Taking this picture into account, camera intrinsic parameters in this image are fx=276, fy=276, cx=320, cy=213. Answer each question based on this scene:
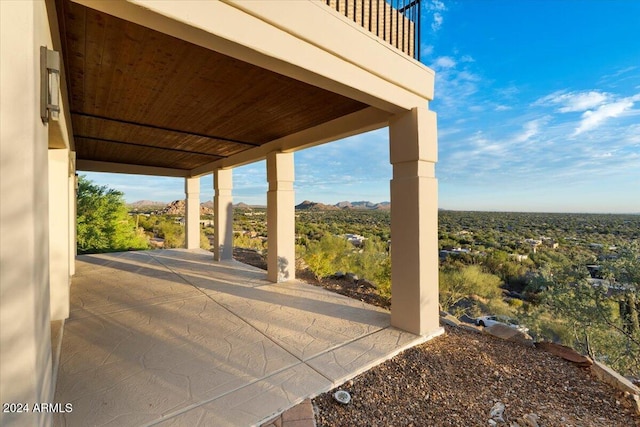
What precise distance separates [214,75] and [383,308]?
173 inches

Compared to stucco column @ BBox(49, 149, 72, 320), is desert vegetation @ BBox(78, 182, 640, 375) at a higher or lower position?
lower

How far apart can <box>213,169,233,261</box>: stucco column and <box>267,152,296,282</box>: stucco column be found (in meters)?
3.07

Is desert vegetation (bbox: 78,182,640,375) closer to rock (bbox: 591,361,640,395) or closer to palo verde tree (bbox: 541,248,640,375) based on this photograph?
palo verde tree (bbox: 541,248,640,375)

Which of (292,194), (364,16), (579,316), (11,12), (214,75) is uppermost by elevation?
(364,16)

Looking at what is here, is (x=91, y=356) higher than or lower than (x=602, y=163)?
lower

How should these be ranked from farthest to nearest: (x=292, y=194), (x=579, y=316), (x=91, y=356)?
(x=292, y=194)
(x=579, y=316)
(x=91, y=356)

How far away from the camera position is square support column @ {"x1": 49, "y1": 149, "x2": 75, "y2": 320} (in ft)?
13.3

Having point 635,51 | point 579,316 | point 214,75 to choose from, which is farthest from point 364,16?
point 635,51

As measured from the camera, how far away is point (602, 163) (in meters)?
20.3

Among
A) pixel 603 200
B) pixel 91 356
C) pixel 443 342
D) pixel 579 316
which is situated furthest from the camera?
pixel 603 200

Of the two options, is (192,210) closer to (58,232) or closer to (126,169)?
(126,169)

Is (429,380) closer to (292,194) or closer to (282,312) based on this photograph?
(282,312)

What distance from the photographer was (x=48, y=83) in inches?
67.2

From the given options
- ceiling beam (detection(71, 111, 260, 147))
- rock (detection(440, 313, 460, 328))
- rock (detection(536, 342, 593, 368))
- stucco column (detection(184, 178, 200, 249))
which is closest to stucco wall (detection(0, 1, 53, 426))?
ceiling beam (detection(71, 111, 260, 147))
